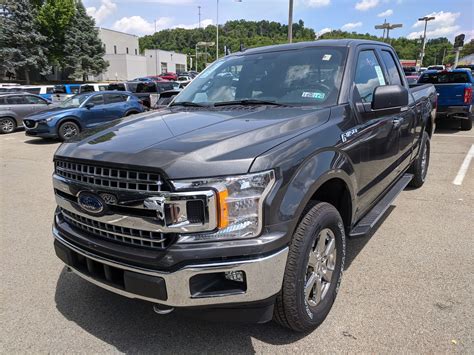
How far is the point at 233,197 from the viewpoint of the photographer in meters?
2.03

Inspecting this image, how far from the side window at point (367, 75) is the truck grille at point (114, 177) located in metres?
2.07

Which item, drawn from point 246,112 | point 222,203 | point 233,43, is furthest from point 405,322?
point 233,43

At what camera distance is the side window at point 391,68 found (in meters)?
4.20

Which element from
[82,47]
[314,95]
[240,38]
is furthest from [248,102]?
[240,38]

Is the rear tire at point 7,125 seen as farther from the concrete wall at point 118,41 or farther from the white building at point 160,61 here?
the white building at point 160,61

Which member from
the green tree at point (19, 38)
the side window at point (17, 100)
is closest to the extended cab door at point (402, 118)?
the side window at point (17, 100)

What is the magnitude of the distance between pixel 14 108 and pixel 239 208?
15.4 metres

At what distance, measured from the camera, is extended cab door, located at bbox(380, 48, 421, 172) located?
13.5 feet

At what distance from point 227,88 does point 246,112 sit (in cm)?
75

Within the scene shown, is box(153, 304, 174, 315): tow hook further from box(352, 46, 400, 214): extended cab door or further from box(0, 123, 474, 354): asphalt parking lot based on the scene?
box(352, 46, 400, 214): extended cab door

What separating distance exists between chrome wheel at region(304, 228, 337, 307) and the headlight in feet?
2.05

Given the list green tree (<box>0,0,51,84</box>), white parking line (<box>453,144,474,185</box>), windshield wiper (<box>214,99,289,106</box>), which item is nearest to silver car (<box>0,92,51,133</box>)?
windshield wiper (<box>214,99,289,106</box>)

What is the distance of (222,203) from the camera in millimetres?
2004

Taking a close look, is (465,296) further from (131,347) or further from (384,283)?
(131,347)
